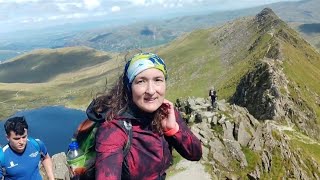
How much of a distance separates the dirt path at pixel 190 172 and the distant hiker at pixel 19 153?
18.7 m

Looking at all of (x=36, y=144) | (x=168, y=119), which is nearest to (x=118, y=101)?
(x=168, y=119)

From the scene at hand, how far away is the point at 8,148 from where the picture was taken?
489 inches

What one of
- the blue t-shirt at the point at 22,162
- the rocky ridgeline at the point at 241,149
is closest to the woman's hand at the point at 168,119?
Answer: the blue t-shirt at the point at 22,162

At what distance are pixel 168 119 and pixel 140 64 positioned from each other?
144cm

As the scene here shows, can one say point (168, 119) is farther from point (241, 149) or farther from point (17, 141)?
point (241, 149)

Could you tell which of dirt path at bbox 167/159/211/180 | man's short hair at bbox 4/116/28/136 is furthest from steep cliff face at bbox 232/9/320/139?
man's short hair at bbox 4/116/28/136

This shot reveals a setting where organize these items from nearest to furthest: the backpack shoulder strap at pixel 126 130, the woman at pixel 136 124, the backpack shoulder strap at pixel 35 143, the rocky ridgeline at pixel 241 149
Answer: the woman at pixel 136 124, the backpack shoulder strap at pixel 126 130, the backpack shoulder strap at pixel 35 143, the rocky ridgeline at pixel 241 149

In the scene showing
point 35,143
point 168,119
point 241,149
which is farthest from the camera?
point 241,149

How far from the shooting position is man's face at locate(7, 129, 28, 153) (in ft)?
39.3

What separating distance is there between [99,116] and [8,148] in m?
6.92

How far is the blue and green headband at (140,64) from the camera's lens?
7.03 m

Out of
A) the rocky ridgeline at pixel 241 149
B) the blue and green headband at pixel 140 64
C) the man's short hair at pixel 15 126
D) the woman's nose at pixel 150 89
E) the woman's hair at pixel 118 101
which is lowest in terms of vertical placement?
the rocky ridgeline at pixel 241 149

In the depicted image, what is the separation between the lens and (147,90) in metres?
7.02

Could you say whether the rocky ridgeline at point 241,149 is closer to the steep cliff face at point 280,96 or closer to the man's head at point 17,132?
the man's head at point 17,132
